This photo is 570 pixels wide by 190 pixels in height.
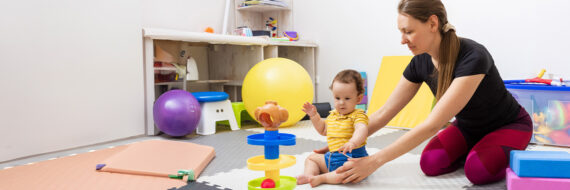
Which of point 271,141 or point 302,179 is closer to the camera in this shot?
point 271,141

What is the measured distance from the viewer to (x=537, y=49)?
10.1 feet

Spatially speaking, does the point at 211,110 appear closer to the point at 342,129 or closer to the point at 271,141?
the point at 342,129

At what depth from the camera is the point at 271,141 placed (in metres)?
1.37

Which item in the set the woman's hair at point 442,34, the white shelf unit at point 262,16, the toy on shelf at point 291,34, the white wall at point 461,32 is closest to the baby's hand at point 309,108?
the woman's hair at point 442,34

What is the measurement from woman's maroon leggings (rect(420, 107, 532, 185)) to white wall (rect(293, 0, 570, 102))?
4.59 ft

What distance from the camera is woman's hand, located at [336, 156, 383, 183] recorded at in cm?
157

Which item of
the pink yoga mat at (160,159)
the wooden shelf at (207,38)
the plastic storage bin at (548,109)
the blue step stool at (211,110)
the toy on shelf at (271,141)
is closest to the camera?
the toy on shelf at (271,141)

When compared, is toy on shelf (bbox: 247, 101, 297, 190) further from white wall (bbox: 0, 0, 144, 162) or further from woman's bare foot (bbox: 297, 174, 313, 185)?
white wall (bbox: 0, 0, 144, 162)

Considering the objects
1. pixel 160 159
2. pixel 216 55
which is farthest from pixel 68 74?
pixel 216 55

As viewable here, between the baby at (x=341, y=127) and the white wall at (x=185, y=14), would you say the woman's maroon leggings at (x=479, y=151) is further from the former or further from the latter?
the white wall at (x=185, y=14)

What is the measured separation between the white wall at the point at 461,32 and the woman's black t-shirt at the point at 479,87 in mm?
1409

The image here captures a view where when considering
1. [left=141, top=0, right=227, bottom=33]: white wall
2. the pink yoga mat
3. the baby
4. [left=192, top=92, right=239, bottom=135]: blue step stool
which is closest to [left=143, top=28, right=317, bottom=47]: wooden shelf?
[left=192, top=92, right=239, bottom=135]: blue step stool

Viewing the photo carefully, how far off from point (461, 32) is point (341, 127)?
2.12 metres

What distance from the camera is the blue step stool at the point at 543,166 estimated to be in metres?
1.48
